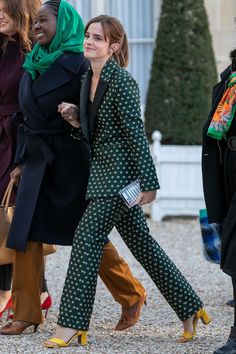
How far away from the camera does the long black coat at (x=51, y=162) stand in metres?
5.18

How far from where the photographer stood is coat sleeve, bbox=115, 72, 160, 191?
16.0 ft

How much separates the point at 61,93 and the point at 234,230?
1145 mm

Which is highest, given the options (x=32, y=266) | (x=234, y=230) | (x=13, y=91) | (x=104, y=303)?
(x=13, y=91)

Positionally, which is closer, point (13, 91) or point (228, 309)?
point (13, 91)

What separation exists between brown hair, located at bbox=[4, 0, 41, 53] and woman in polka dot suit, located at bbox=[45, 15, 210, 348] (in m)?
0.59

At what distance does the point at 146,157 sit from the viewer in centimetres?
488

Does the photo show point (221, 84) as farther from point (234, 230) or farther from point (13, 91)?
point (13, 91)

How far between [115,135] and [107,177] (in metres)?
0.20

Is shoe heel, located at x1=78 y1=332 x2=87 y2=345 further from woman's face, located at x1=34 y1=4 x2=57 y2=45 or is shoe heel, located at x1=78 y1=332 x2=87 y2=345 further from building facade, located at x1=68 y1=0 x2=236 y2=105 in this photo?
building facade, located at x1=68 y1=0 x2=236 y2=105

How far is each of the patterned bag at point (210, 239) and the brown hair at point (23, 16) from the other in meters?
1.30

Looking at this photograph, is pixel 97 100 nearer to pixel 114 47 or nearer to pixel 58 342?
pixel 114 47

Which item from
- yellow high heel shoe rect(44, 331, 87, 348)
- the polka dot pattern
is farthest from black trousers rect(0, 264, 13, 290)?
the polka dot pattern

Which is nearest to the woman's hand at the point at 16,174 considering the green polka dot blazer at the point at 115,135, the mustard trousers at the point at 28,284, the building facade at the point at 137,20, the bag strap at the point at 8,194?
the bag strap at the point at 8,194

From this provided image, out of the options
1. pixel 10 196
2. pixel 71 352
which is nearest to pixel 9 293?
pixel 10 196
